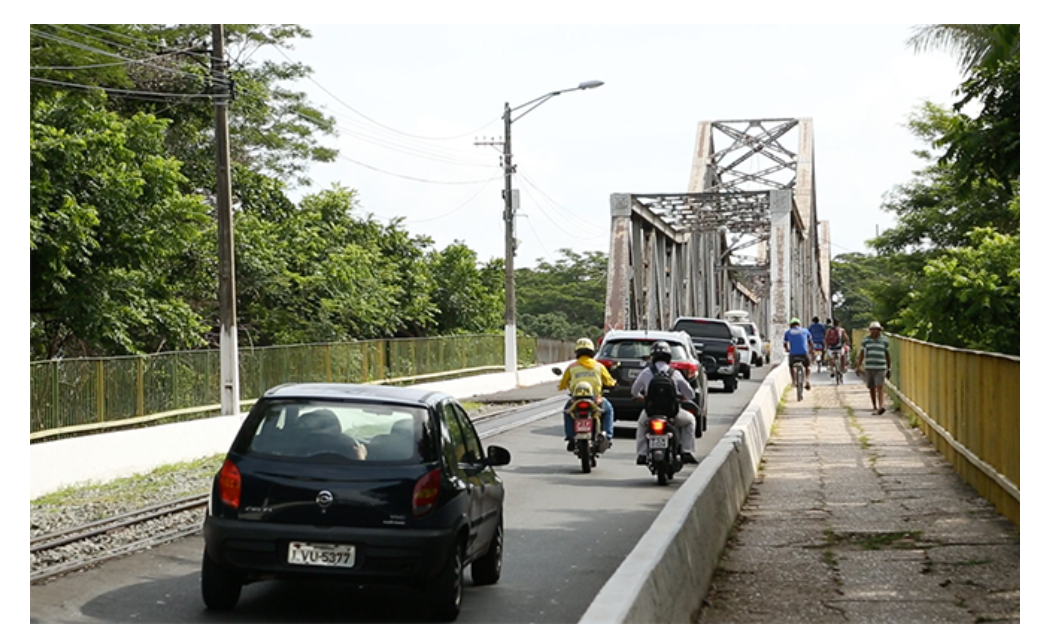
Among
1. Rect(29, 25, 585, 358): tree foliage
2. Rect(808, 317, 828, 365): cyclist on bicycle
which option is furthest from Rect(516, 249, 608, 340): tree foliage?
Rect(808, 317, 828, 365): cyclist on bicycle

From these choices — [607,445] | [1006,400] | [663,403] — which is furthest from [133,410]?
[1006,400]

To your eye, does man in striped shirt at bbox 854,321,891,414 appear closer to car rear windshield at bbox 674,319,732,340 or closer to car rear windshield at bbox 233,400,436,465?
car rear windshield at bbox 674,319,732,340

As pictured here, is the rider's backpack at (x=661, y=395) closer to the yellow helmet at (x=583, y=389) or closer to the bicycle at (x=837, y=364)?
the yellow helmet at (x=583, y=389)

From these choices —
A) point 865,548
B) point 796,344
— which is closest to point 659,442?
point 865,548

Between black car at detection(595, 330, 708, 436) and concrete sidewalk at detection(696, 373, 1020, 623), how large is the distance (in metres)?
3.37

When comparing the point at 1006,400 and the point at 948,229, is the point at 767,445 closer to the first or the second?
the point at 1006,400

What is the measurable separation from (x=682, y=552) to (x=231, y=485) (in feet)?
8.29

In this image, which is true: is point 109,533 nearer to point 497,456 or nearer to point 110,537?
point 110,537

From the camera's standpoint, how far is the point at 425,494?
7992 mm

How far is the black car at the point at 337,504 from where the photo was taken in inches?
310

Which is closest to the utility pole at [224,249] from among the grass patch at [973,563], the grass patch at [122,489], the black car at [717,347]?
the grass patch at [122,489]

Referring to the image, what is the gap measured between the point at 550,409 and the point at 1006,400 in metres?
17.3

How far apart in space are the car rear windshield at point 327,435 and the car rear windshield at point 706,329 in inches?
1088

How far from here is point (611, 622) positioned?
231 inches
